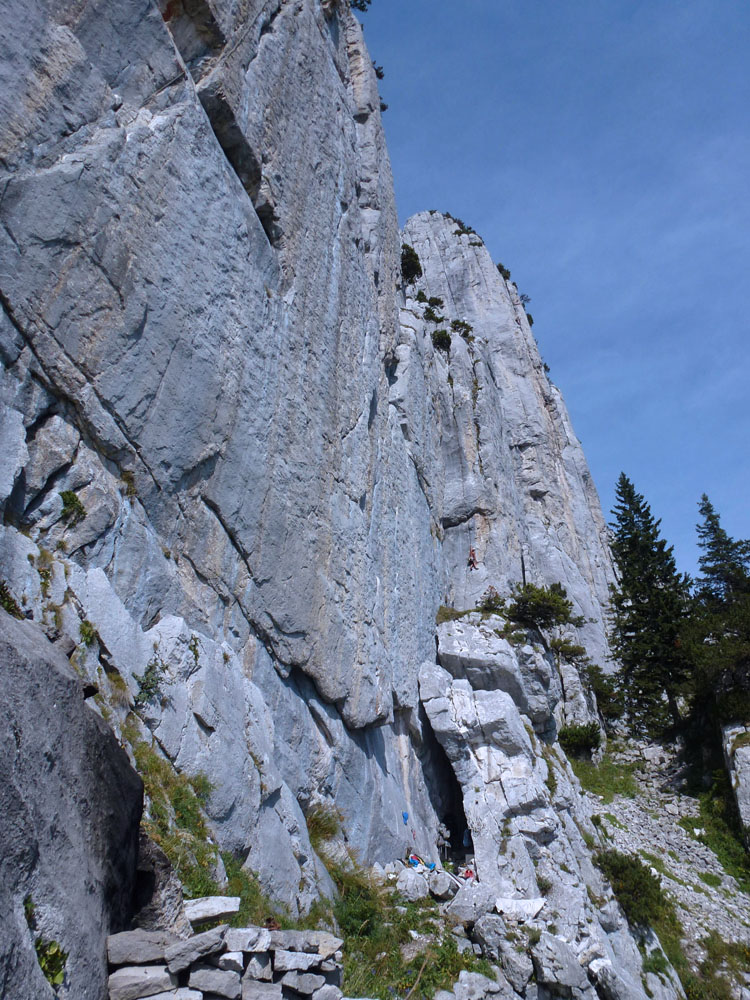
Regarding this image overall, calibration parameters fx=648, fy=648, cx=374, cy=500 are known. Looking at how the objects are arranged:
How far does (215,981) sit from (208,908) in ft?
3.46

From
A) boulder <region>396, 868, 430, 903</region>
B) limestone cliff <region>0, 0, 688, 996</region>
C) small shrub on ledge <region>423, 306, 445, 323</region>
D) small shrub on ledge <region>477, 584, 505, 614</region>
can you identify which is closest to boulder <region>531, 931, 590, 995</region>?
limestone cliff <region>0, 0, 688, 996</region>

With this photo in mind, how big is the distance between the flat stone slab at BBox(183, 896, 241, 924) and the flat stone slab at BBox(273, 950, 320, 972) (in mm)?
731

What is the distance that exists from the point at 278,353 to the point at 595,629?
3240 cm

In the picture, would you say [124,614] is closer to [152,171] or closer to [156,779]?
[156,779]

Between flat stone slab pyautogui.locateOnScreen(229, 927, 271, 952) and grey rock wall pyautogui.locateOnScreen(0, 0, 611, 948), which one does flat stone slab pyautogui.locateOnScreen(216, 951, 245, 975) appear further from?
grey rock wall pyautogui.locateOnScreen(0, 0, 611, 948)

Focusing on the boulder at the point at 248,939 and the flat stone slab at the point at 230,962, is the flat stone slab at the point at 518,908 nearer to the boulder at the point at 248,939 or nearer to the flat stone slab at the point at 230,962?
the boulder at the point at 248,939

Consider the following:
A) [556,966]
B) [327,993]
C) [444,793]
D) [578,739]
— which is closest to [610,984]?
[556,966]

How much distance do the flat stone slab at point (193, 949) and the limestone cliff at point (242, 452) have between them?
3.16 meters

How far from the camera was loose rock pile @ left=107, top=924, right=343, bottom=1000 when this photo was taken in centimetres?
612

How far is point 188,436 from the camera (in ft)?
40.4

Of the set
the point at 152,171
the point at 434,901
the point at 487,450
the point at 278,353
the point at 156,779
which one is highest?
the point at 487,450

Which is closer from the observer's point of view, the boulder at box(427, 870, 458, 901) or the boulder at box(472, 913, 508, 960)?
the boulder at box(472, 913, 508, 960)

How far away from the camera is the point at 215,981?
21.3 feet

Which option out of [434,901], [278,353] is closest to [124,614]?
[278,353]
